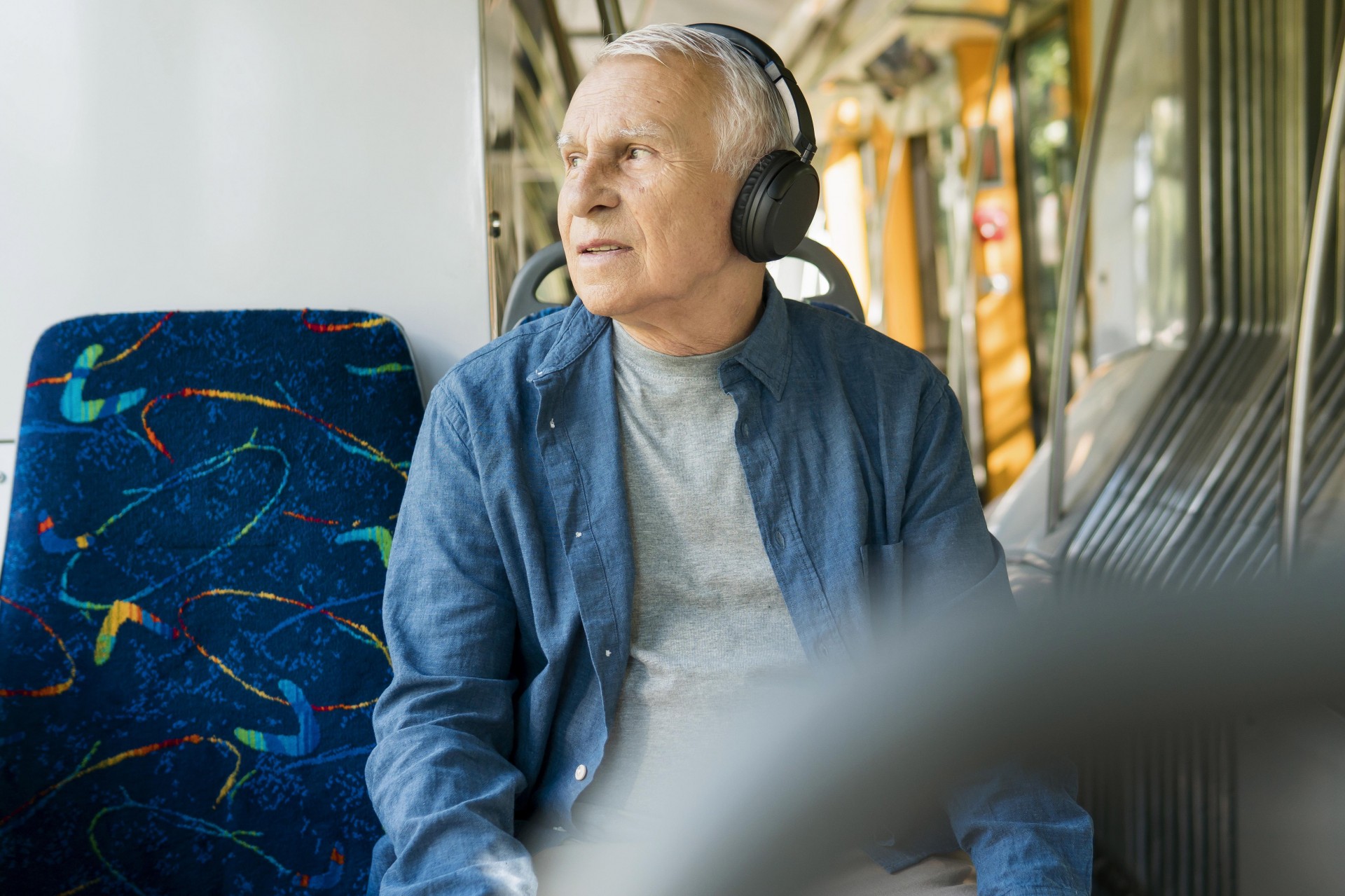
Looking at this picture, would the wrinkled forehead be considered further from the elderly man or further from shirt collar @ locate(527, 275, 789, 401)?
shirt collar @ locate(527, 275, 789, 401)

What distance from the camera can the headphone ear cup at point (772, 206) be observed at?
126 cm

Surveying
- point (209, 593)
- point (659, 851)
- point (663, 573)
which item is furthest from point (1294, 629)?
point (209, 593)

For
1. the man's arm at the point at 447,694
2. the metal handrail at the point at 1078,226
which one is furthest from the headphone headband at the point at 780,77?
the metal handrail at the point at 1078,226

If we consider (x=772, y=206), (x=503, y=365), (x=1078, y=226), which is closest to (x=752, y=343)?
(x=772, y=206)

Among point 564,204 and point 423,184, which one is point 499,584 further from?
point 423,184

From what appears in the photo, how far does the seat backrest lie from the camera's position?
1476mm

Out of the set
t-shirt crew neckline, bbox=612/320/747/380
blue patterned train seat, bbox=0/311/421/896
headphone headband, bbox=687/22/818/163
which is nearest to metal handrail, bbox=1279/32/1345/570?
headphone headband, bbox=687/22/818/163

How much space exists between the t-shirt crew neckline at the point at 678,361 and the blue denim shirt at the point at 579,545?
0.10ft

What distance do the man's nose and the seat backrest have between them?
0.67ft

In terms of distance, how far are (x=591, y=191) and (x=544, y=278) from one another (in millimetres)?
290

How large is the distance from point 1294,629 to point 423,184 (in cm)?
145

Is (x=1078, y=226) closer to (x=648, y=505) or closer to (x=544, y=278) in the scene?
(x=544, y=278)

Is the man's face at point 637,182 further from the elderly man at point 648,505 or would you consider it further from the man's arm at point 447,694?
the man's arm at point 447,694


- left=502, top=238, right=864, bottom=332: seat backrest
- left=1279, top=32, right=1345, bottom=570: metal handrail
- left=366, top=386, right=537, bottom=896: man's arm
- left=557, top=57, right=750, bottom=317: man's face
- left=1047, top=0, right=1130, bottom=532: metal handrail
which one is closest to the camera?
left=366, top=386, right=537, bottom=896: man's arm
